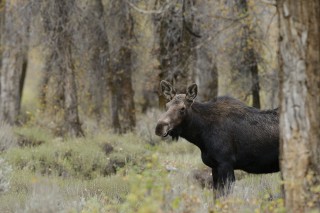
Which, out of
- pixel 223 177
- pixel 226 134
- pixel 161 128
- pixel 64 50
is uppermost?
pixel 64 50

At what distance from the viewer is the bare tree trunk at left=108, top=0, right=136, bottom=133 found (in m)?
19.6

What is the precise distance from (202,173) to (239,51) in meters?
7.73

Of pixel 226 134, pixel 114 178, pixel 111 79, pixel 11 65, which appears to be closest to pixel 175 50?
pixel 111 79

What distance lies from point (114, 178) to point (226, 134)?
2956 millimetres

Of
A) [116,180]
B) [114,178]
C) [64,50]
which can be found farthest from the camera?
[64,50]

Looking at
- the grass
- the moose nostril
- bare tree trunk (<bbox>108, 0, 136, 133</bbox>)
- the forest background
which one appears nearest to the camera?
the grass

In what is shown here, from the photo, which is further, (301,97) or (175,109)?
(175,109)

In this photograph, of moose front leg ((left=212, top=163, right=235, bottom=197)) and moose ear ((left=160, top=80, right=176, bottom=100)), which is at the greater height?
moose ear ((left=160, top=80, right=176, bottom=100))

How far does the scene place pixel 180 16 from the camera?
16938 millimetres

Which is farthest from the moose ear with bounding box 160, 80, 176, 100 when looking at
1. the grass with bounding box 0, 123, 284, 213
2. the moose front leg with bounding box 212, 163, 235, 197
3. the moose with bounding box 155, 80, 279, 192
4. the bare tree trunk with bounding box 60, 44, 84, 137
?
the bare tree trunk with bounding box 60, 44, 84, 137

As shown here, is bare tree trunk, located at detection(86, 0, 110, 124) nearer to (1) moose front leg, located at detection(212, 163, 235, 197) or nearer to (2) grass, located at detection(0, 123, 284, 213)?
(2) grass, located at detection(0, 123, 284, 213)

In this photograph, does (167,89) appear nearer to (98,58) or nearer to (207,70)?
(207,70)

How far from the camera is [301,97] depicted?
6352 millimetres

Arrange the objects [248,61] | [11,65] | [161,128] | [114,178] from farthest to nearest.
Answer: [11,65] < [248,61] < [114,178] < [161,128]
